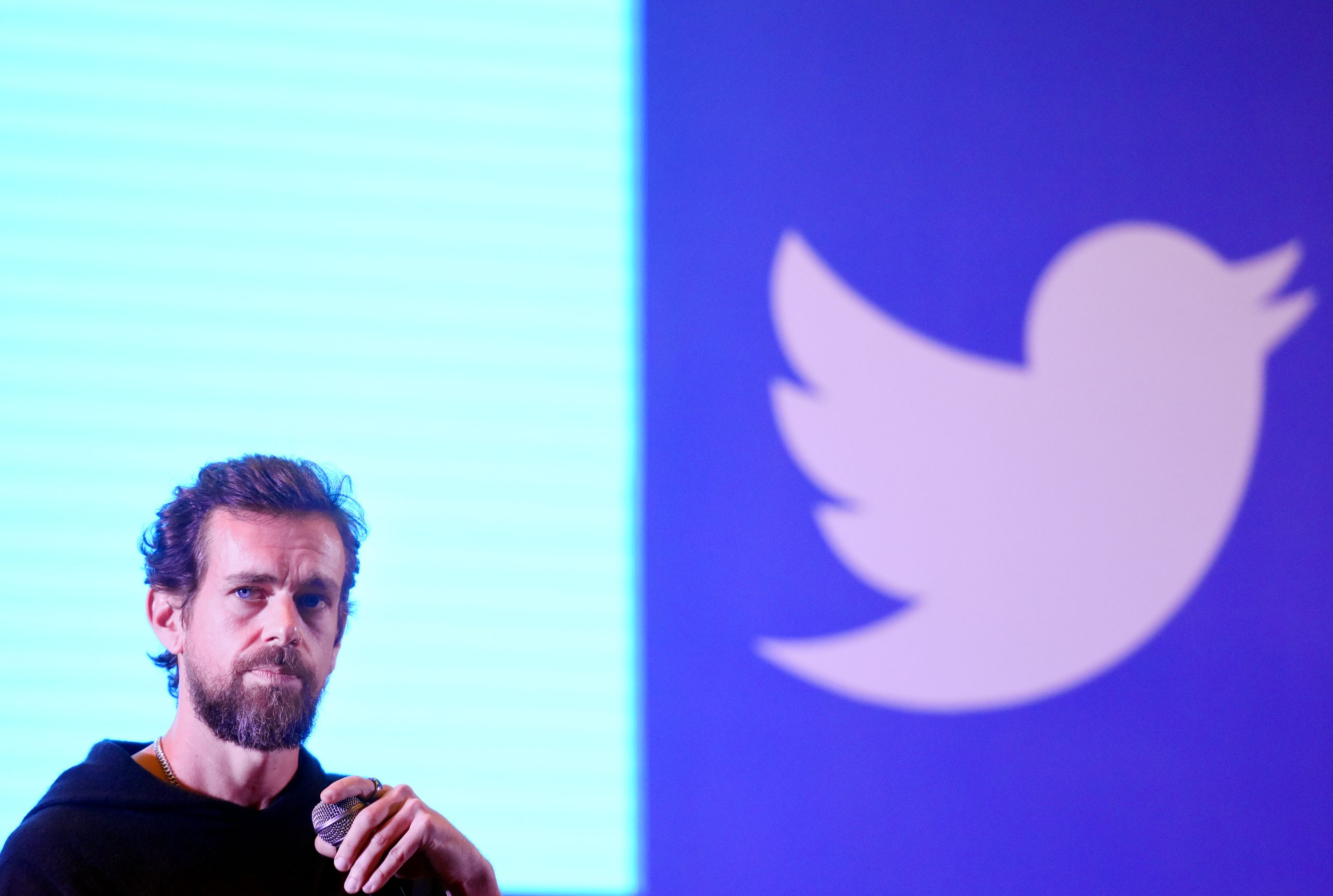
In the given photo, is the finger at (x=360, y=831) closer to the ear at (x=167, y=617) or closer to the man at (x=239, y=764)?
the man at (x=239, y=764)

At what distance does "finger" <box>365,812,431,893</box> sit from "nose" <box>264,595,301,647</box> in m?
0.30

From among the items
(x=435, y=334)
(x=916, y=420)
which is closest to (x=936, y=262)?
(x=916, y=420)

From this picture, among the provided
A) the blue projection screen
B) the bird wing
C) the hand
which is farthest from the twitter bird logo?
the hand

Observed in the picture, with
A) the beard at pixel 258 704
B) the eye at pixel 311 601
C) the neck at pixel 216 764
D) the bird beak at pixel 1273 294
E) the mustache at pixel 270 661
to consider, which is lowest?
the neck at pixel 216 764

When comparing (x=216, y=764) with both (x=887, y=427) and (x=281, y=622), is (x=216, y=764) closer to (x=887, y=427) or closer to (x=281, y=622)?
(x=281, y=622)

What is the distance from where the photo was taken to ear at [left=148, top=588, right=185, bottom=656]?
1.73 metres

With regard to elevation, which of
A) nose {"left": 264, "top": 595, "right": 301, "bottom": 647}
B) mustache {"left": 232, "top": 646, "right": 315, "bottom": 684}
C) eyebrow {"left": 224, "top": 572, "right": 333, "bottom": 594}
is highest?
eyebrow {"left": 224, "top": 572, "right": 333, "bottom": 594}

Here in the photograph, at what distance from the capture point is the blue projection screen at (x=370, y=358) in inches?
92.6

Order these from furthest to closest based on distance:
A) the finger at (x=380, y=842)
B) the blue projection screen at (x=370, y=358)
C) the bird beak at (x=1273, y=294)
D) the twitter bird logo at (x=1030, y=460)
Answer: the bird beak at (x=1273, y=294) → the twitter bird logo at (x=1030, y=460) → the blue projection screen at (x=370, y=358) → the finger at (x=380, y=842)

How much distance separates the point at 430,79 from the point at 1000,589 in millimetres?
1698

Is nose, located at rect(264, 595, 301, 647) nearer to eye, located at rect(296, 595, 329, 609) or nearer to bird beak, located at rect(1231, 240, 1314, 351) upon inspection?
eye, located at rect(296, 595, 329, 609)

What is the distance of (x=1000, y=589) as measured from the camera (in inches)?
103

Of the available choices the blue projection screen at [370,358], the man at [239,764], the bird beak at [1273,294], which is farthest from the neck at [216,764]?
the bird beak at [1273,294]

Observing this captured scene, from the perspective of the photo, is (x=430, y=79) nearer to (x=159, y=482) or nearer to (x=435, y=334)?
(x=435, y=334)
